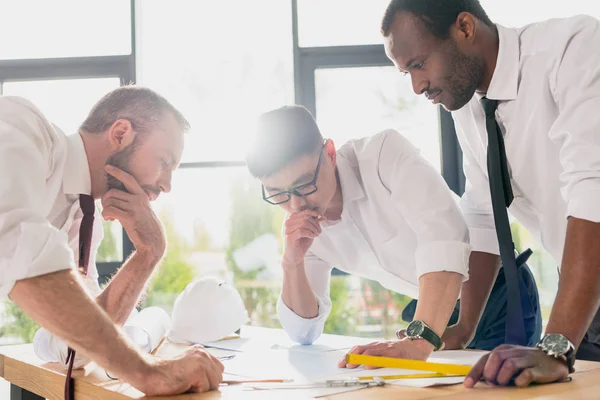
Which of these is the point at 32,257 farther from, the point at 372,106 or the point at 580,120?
the point at 372,106

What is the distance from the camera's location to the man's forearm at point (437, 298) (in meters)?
1.52

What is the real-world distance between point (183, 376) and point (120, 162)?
0.86 meters

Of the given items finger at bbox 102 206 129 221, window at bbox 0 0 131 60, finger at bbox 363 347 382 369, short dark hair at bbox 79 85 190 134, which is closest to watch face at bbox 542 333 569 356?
finger at bbox 363 347 382 369

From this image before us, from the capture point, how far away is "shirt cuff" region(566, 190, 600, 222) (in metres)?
1.26

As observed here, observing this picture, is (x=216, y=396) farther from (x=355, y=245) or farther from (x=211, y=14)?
(x=211, y=14)

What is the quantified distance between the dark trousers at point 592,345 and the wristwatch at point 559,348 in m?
0.57

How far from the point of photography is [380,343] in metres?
1.42

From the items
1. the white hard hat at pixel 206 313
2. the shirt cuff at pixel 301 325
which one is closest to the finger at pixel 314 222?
the shirt cuff at pixel 301 325

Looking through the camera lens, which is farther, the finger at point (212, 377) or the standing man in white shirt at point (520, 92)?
the standing man in white shirt at point (520, 92)

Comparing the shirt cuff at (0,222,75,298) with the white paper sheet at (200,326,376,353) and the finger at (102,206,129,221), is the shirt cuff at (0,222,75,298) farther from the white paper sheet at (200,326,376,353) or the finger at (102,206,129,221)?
the white paper sheet at (200,326,376,353)

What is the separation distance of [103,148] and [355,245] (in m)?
0.89

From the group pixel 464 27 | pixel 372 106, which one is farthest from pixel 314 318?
pixel 372 106

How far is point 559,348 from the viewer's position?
1.14 m

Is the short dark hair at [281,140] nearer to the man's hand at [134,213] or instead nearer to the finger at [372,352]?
the man's hand at [134,213]
